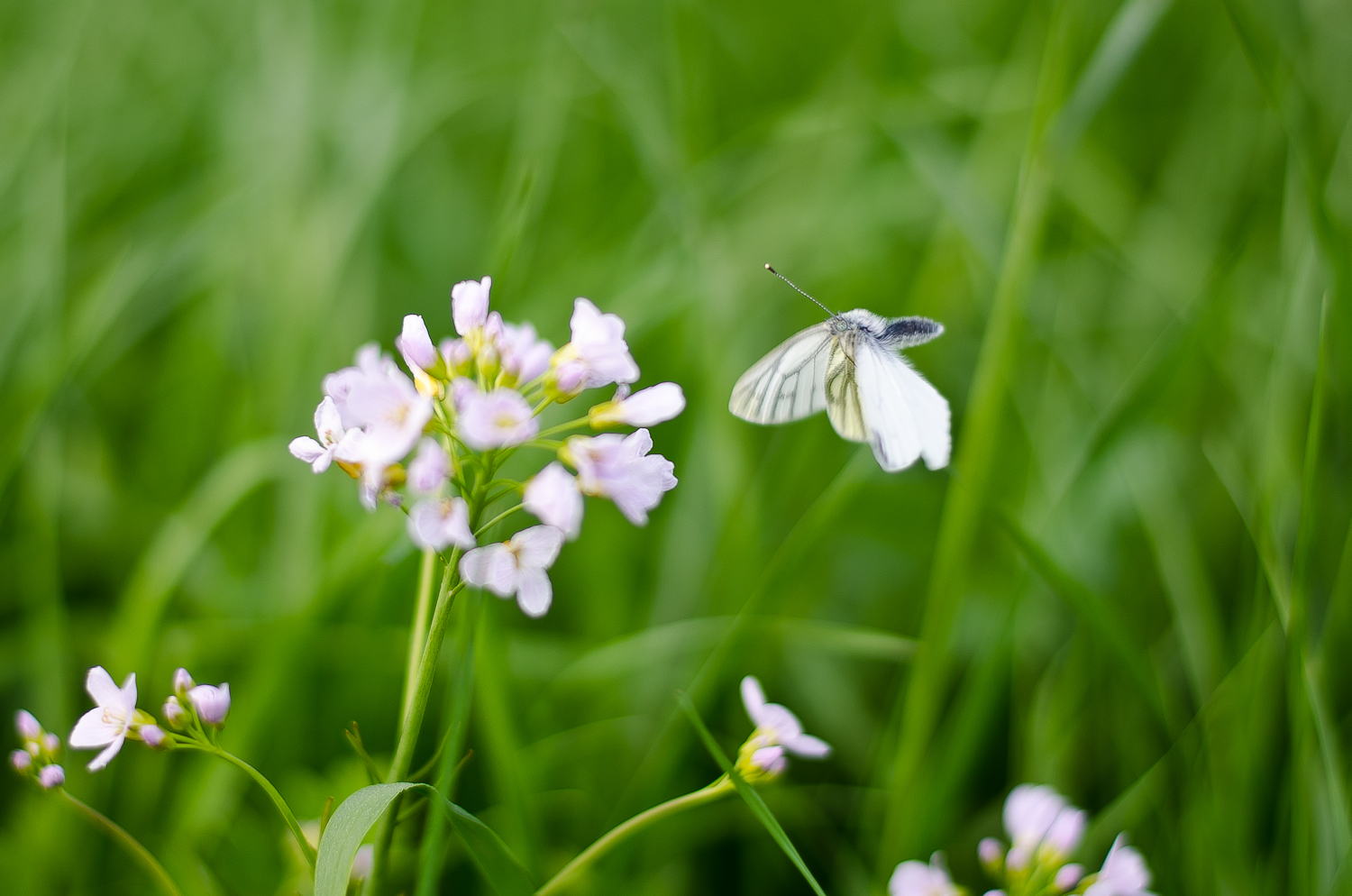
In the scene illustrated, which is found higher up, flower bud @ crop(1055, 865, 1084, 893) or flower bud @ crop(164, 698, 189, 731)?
flower bud @ crop(164, 698, 189, 731)

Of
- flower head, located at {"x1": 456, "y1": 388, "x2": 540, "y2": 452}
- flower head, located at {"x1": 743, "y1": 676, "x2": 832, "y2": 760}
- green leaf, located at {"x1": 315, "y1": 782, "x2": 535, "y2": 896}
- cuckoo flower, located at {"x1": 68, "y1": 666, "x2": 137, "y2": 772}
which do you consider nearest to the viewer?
flower head, located at {"x1": 456, "y1": 388, "x2": 540, "y2": 452}

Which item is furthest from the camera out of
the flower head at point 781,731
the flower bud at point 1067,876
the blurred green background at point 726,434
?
the blurred green background at point 726,434

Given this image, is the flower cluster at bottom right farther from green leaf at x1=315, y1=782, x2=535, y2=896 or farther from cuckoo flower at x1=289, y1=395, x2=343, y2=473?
cuckoo flower at x1=289, y1=395, x2=343, y2=473

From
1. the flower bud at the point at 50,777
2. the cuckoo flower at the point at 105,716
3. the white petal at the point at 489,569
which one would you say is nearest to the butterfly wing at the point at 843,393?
the white petal at the point at 489,569

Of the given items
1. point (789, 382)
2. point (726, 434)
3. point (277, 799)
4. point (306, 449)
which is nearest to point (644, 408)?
point (789, 382)

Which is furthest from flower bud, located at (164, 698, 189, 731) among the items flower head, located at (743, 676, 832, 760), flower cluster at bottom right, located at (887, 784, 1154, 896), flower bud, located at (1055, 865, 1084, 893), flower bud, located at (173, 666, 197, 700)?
flower bud, located at (1055, 865, 1084, 893)

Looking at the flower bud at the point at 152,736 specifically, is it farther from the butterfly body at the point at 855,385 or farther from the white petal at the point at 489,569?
the butterfly body at the point at 855,385

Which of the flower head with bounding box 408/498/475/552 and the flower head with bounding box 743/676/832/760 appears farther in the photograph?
the flower head with bounding box 743/676/832/760

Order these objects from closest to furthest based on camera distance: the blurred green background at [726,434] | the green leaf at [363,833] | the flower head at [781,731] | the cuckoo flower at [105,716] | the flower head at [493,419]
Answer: the flower head at [493,419], the green leaf at [363,833], the cuckoo flower at [105,716], the flower head at [781,731], the blurred green background at [726,434]
